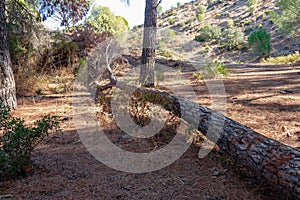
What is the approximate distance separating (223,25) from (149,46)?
3123cm

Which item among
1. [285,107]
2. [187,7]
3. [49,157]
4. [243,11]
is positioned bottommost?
[49,157]

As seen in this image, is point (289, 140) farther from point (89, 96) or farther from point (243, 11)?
point (243, 11)

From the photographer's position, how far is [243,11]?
126 feet

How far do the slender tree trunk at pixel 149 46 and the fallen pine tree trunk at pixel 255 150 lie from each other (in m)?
3.11

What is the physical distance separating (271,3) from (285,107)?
132 feet

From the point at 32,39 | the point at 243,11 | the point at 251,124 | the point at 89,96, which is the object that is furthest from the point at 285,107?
the point at 243,11

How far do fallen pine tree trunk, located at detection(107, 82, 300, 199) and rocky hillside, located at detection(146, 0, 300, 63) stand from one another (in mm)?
10526

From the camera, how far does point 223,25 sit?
3406cm

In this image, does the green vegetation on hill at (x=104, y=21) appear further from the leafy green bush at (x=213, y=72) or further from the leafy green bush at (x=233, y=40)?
the leafy green bush at (x=233, y=40)

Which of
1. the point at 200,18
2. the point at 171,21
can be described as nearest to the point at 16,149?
the point at 200,18

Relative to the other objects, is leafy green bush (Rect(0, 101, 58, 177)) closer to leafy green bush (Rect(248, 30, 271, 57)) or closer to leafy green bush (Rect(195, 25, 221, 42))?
leafy green bush (Rect(248, 30, 271, 57))

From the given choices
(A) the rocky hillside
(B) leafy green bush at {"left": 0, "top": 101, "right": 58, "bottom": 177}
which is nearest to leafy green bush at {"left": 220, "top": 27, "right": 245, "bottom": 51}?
(A) the rocky hillside

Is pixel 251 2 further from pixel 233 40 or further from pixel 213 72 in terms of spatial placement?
pixel 213 72

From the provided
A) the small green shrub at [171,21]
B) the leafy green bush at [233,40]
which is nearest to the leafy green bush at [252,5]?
the leafy green bush at [233,40]
